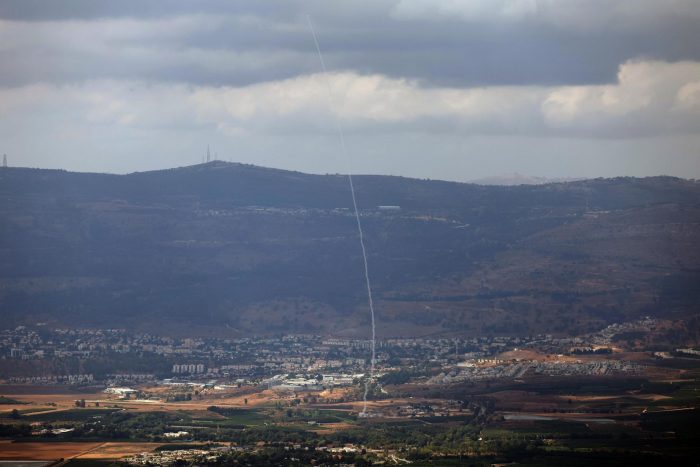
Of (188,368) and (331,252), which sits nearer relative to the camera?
(188,368)

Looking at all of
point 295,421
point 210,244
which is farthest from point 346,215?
point 295,421

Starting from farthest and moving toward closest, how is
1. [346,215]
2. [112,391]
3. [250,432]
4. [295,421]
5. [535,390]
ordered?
[346,215] → [112,391] → [535,390] → [295,421] → [250,432]

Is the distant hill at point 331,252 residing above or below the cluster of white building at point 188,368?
above

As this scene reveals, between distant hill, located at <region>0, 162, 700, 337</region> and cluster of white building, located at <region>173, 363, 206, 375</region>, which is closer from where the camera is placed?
Answer: cluster of white building, located at <region>173, 363, 206, 375</region>

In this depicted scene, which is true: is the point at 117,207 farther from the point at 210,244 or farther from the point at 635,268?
the point at 635,268

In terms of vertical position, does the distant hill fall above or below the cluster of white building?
above

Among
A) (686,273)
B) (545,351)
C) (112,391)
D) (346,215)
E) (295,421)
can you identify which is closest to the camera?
(295,421)

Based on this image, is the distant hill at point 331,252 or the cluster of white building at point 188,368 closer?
the cluster of white building at point 188,368

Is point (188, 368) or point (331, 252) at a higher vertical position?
point (331, 252)
